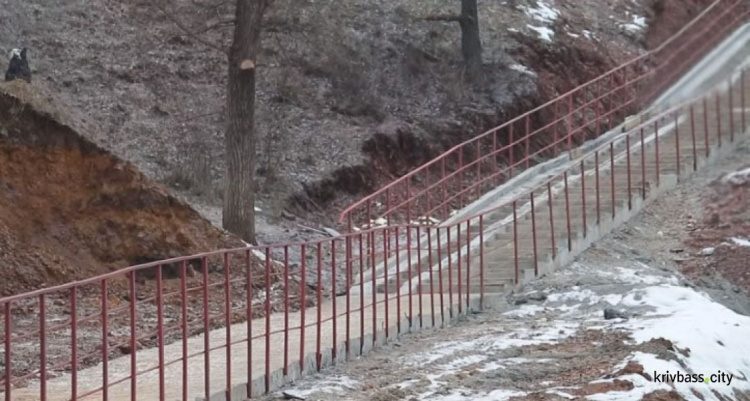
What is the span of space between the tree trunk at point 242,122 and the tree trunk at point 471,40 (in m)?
9.70

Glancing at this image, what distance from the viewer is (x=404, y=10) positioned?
28984 millimetres

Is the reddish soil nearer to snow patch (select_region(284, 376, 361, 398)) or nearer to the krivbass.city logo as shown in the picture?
snow patch (select_region(284, 376, 361, 398))

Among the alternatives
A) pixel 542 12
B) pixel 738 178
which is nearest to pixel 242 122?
pixel 738 178

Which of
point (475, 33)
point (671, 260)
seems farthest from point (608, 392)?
point (475, 33)

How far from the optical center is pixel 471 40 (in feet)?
88.1

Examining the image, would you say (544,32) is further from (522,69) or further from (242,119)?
(242,119)

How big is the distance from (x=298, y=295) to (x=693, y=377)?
6359 mm

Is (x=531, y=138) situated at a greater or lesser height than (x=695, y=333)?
greater

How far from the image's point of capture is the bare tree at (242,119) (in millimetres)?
17516

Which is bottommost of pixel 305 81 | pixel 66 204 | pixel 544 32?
pixel 66 204

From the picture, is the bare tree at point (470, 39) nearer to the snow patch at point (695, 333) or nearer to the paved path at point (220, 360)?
the snow patch at point (695, 333)

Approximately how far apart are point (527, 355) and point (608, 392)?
227cm

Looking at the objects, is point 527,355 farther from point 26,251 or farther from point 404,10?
point 404,10

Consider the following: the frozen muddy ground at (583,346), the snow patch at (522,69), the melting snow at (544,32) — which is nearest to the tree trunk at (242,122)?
the frozen muddy ground at (583,346)
